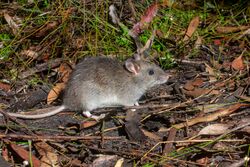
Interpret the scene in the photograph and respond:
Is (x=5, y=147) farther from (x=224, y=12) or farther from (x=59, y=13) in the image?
(x=224, y=12)

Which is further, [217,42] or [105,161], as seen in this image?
[217,42]

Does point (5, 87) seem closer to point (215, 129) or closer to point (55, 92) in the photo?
point (55, 92)

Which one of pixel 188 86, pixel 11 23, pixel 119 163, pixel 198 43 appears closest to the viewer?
pixel 119 163

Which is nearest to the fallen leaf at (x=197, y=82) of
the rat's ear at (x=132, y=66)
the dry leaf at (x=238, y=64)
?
the dry leaf at (x=238, y=64)

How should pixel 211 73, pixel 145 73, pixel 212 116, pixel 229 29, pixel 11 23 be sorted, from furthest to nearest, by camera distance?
1. pixel 229 29
2. pixel 11 23
3. pixel 211 73
4. pixel 145 73
5. pixel 212 116

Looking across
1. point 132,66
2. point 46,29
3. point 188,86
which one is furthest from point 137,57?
point 46,29

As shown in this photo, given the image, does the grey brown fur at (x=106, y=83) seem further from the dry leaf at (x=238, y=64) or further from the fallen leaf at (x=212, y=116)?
the dry leaf at (x=238, y=64)

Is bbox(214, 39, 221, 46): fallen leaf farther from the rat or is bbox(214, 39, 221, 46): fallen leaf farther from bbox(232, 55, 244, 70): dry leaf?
the rat

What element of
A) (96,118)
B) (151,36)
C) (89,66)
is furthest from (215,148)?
(151,36)
